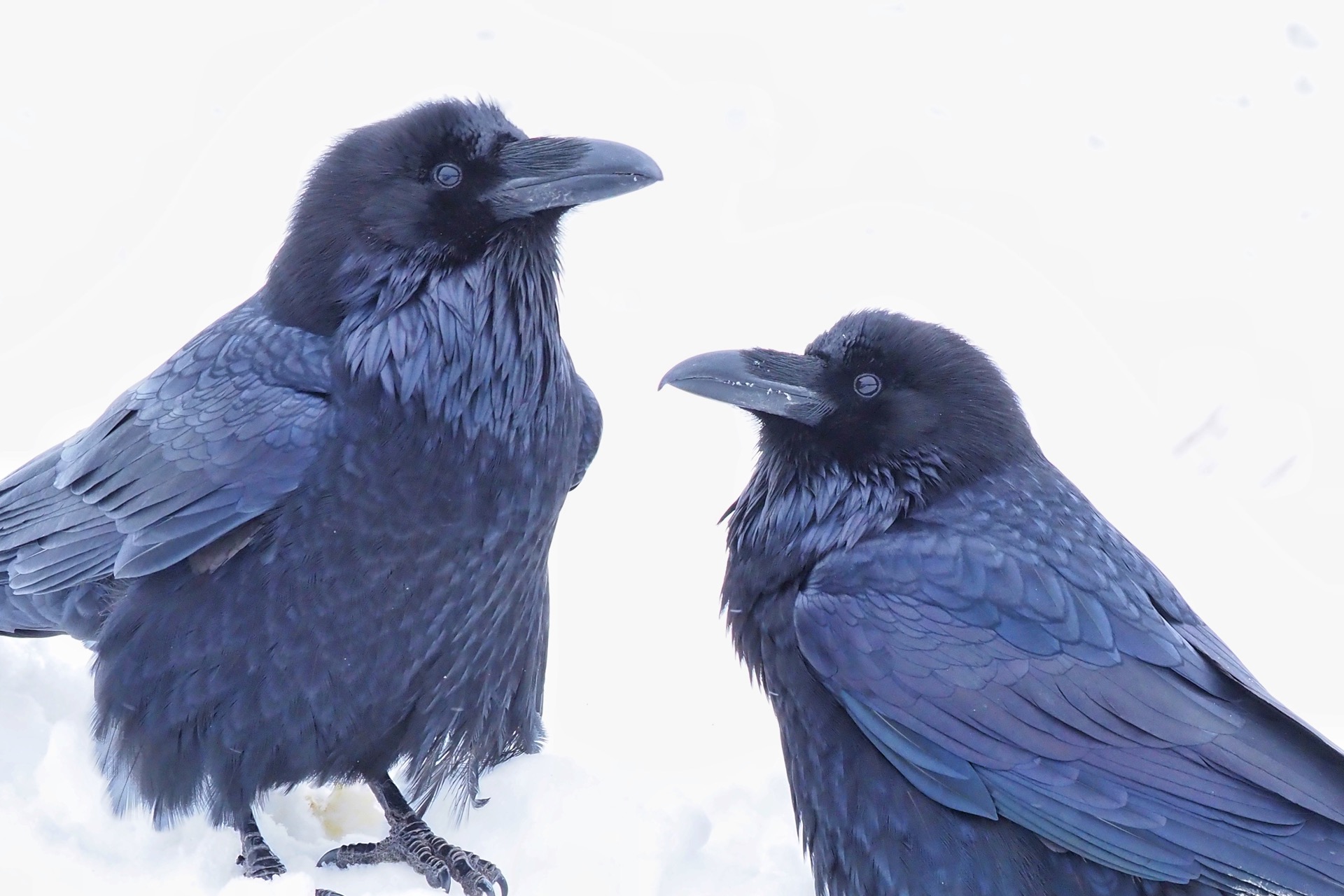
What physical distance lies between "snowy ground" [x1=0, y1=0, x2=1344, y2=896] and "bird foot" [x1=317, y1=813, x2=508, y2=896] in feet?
3.16

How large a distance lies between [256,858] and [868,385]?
2.16 metres

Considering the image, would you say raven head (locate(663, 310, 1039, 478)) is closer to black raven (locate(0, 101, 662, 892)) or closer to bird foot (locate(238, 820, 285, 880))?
black raven (locate(0, 101, 662, 892))

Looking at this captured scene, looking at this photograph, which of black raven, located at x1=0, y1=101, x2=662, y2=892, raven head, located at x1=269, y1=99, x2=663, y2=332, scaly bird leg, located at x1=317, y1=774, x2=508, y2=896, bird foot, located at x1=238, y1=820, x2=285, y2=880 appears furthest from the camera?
scaly bird leg, located at x1=317, y1=774, x2=508, y2=896

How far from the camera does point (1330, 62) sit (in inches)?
344

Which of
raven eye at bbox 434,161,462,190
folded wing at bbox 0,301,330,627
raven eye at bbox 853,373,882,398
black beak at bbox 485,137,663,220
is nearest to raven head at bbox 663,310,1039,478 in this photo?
raven eye at bbox 853,373,882,398

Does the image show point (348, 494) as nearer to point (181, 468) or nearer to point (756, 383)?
point (181, 468)

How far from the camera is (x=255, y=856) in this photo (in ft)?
13.8

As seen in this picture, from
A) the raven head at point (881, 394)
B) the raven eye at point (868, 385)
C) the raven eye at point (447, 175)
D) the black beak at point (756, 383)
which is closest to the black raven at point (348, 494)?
the raven eye at point (447, 175)

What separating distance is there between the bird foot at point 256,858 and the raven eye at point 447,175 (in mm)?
1865

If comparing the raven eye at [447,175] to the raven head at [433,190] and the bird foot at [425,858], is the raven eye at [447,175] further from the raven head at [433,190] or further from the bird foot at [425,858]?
the bird foot at [425,858]

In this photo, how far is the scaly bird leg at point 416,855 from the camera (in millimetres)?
4305

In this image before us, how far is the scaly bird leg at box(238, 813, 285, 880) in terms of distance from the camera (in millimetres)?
4180

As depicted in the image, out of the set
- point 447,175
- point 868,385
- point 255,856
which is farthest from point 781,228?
point 255,856

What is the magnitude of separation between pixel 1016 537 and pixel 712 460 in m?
2.86
